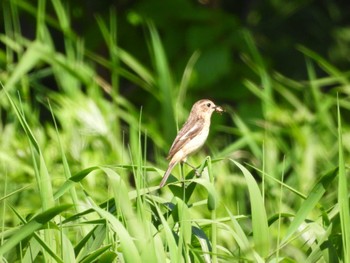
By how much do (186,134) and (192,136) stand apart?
0.07ft

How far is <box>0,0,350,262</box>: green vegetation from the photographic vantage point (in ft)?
8.95

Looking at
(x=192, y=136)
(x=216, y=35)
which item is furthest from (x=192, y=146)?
(x=216, y=35)

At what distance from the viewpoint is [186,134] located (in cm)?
351

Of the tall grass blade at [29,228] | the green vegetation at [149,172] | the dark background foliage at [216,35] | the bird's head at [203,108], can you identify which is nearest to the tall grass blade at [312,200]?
the green vegetation at [149,172]

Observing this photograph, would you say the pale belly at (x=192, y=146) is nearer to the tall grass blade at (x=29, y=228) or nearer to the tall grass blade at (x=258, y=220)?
the tall grass blade at (x=258, y=220)

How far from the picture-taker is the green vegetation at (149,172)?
8.95ft

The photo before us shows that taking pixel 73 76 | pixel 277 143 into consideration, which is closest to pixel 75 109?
pixel 73 76

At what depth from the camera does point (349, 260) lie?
2.67 metres

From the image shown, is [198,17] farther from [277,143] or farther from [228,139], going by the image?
[277,143]

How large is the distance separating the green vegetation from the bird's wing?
0.08 metres

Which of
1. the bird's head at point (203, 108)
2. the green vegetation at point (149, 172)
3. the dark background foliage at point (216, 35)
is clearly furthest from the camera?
the dark background foliage at point (216, 35)

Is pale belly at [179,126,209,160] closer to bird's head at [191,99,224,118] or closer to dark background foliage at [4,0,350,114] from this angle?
bird's head at [191,99,224,118]

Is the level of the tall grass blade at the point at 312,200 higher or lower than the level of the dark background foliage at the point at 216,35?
lower

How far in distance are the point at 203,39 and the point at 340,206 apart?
4.10 meters
